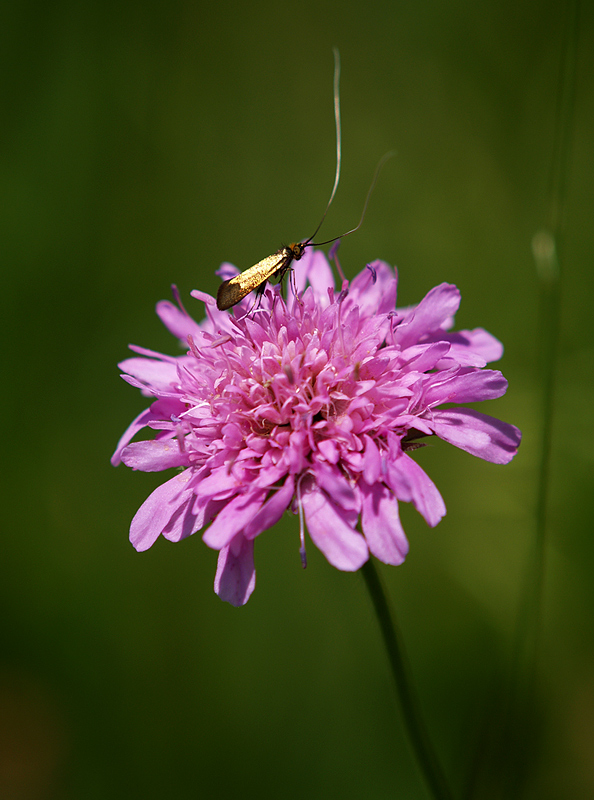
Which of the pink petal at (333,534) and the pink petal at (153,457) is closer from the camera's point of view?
the pink petal at (333,534)

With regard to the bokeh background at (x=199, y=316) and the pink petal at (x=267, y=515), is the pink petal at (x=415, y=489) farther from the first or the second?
the bokeh background at (x=199, y=316)

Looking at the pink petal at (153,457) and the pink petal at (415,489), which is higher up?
the pink petal at (153,457)

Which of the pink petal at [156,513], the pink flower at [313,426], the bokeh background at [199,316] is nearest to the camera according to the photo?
the pink flower at [313,426]

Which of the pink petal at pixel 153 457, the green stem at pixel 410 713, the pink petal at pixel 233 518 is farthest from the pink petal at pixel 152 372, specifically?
the green stem at pixel 410 713

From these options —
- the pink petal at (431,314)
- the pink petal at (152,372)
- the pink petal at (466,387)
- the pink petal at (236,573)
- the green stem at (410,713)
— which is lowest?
the green stem at (410,713)

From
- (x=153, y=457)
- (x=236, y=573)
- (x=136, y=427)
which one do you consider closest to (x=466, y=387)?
(x=236, y=573)

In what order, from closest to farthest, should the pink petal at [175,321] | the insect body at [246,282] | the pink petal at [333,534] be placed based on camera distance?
the pink petal at [333,534] → the insect body at [246,282] → the pink petal at [175,321]

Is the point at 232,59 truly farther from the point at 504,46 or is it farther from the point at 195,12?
the point at 504,46

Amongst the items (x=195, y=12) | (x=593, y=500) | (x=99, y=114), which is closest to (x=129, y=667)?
(x=593, y=500)
